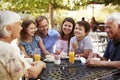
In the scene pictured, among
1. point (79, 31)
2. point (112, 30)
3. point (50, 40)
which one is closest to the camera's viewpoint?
point (112, 30)

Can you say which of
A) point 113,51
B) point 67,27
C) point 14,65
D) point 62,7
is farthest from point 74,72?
point 62,7

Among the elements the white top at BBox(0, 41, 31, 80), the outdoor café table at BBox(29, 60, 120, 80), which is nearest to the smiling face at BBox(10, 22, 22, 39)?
the white top at BBox(0, 41, 31, 80)

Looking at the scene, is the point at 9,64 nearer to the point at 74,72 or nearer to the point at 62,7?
the point at 74,72

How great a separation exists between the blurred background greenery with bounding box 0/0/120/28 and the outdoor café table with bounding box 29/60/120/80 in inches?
344

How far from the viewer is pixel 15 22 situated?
8.75 feet

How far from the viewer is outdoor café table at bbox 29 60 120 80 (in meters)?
2.86

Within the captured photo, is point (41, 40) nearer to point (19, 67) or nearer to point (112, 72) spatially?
point (112, 72)

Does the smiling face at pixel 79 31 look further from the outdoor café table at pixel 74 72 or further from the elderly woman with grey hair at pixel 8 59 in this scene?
the elderly woman with grey hair at pixel 8 59

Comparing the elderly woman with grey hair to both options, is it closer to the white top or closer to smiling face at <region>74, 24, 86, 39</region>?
the white top

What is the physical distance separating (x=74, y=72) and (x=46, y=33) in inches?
68.5

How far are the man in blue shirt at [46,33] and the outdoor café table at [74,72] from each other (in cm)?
122

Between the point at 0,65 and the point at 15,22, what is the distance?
0.49 m

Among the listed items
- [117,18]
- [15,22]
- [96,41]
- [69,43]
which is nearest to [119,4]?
[96,41]

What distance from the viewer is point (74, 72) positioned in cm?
309
